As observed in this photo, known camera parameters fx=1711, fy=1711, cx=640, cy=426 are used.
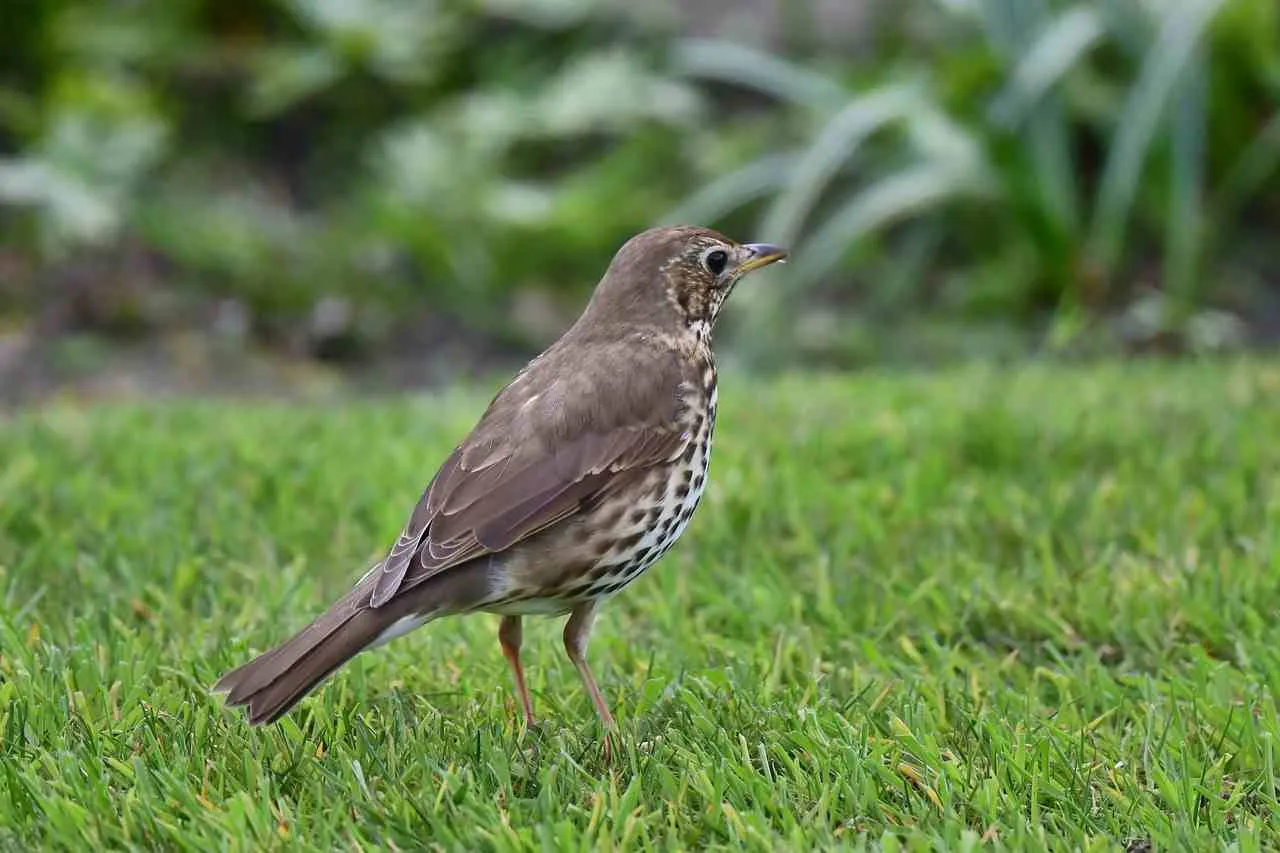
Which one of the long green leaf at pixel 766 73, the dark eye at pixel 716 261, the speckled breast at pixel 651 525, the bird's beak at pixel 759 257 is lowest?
the speckled breast at pixel 651 525

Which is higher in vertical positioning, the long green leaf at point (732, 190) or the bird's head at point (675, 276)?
the bird's head at point (675, 276)

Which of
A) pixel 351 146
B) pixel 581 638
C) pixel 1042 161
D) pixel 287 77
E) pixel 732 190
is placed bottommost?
pixel 581 638

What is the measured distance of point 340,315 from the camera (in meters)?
8.55

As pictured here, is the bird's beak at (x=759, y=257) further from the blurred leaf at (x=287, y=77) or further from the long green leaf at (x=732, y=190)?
the blurred leaf at (x=287, y=77)

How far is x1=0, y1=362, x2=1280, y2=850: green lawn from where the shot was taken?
10.3 feet

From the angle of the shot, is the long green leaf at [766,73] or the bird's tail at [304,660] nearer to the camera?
the bird's tail at [304,660]

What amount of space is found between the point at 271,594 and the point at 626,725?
1312 mm

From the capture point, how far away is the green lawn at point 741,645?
3135mm

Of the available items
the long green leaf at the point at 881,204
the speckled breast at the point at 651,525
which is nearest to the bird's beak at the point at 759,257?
the speckled breast at the point at 651,525

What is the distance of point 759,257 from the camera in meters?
4.17

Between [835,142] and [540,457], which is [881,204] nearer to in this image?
[835,142]

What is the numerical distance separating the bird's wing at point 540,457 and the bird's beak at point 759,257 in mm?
388

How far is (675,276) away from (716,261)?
127mm

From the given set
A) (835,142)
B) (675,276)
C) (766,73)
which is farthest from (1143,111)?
(675,276)
